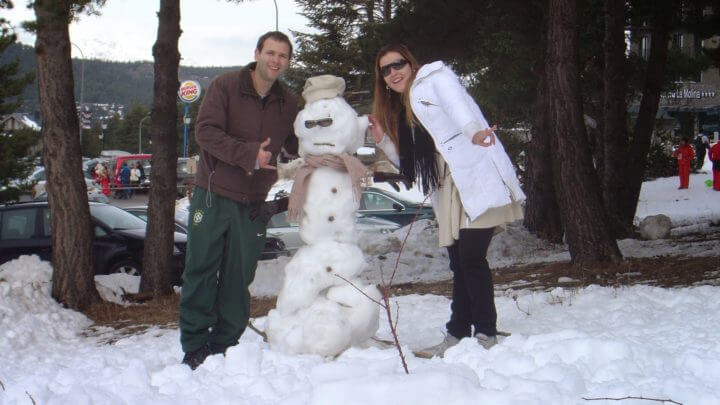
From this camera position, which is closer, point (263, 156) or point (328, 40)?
point (263, 156)

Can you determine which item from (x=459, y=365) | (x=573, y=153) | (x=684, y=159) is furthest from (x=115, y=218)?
(x=684, y=159)

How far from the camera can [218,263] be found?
497 centimetres

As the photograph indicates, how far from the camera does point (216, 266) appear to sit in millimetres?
4953

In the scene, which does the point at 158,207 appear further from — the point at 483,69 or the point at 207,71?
the point at 207,71

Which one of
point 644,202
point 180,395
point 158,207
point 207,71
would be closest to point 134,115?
point 207,71

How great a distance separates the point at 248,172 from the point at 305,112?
1.67ft

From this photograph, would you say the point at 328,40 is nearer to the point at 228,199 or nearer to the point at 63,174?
the point at 63,174

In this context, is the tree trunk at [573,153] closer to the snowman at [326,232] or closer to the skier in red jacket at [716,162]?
the snowman at [326,232]

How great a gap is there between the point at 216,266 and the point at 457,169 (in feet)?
5.18

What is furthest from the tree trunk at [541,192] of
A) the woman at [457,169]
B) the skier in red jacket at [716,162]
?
the skier in red jacket at [716,162]

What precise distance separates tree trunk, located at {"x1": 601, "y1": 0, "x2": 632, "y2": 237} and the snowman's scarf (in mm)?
8673

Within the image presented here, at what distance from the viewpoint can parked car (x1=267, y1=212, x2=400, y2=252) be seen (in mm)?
13852

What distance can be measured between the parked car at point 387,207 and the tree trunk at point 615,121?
13.0 feet

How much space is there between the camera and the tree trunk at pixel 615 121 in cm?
1255
